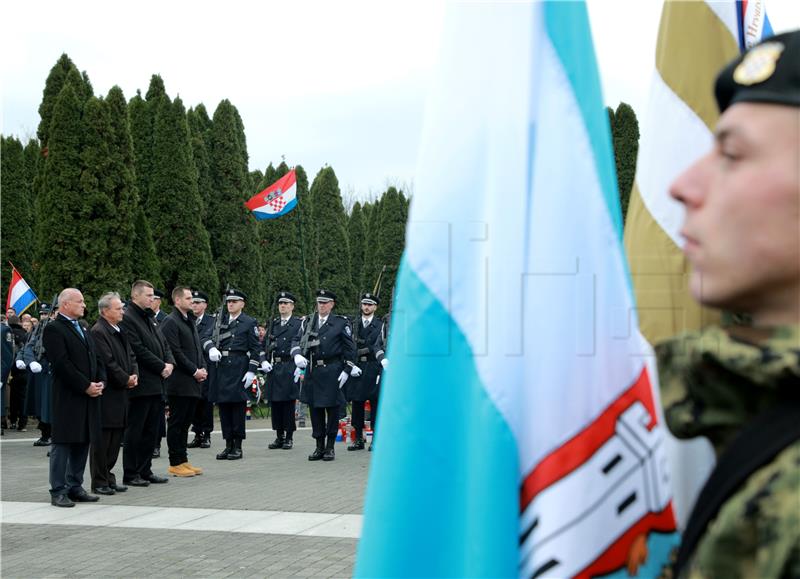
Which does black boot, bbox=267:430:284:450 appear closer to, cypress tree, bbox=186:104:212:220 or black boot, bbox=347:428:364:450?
black boot, bbox=347:428:364:450

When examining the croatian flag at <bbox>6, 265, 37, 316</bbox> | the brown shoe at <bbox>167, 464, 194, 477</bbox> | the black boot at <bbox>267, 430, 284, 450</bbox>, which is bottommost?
the black boot at <bbox>267, 430, 284, 450</bbox>

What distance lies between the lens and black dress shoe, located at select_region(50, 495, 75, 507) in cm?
841

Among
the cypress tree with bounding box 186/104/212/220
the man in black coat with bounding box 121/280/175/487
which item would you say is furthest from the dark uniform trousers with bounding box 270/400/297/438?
the cypress tree with bounding box 186/104/212/220

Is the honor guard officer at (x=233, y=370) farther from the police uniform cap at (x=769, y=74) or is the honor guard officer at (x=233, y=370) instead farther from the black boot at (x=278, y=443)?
the police uniform cap at (x=769, y=74)

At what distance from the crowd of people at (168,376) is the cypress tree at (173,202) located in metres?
8.73

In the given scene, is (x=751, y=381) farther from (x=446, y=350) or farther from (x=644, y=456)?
(x=446, y=350)

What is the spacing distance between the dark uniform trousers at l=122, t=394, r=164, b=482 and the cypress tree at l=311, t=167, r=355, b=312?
26.7m

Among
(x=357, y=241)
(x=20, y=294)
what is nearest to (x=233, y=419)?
(x=20, y=294)

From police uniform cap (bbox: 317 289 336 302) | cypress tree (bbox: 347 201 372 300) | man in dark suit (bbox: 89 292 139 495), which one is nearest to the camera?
man in dark suit (bbox: 89 292 139 495)

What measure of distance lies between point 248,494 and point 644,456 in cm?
814

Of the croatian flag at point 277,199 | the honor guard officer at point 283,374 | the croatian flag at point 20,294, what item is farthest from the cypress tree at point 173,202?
the honor guard officer at point 283,374

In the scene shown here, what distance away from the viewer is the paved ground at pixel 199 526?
Result: 6061 mm

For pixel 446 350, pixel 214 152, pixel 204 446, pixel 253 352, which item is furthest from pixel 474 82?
pixel 214 152

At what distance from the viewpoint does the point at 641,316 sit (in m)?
1.79
